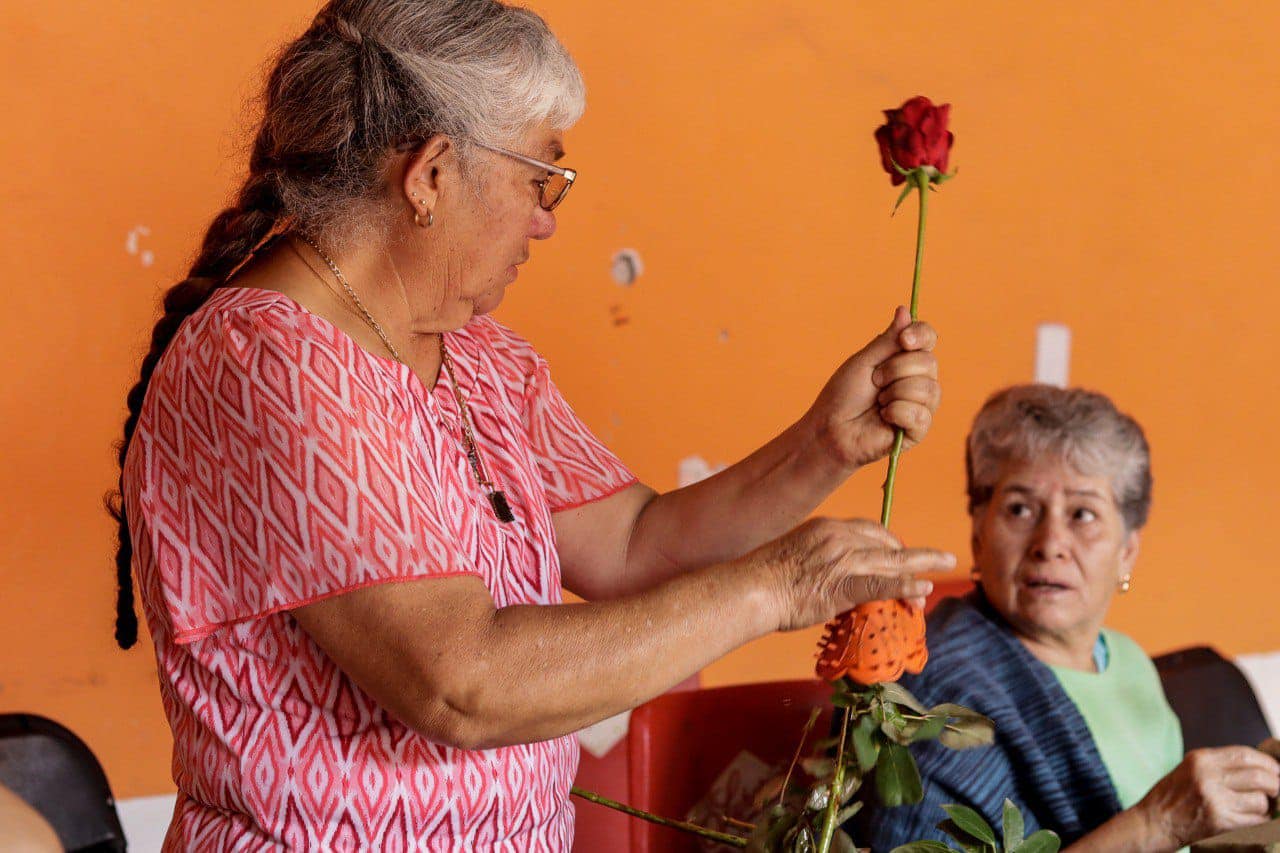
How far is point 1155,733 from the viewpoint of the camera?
2033 mm

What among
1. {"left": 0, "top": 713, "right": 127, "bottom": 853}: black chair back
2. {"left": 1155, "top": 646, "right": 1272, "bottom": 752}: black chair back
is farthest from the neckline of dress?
{"left": 1155, "top": 646, "right": 1272, "bottom": 752}: black chair back

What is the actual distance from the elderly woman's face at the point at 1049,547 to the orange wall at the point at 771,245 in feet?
2.26

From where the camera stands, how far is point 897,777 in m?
1.20

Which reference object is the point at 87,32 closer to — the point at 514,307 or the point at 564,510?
the point at 514,307

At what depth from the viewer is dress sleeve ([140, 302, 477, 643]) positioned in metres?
1.04

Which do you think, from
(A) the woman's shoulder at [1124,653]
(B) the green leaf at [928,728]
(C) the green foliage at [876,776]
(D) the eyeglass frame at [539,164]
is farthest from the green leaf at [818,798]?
(A) the woman's shoulder at [1124,653]

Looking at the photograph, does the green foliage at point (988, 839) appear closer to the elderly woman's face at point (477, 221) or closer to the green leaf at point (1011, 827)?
the green leaf at point (1011, 827)

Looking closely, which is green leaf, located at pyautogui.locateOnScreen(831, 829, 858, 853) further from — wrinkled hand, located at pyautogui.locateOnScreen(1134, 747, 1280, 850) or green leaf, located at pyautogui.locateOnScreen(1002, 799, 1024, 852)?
wrinkled hand, located at pyautogui.locateOnScreen(1134, 747, 1280, 850)

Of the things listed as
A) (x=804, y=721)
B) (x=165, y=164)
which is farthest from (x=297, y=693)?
(x=165, y=164)

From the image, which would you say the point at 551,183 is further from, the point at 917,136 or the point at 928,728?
the point at 928,728

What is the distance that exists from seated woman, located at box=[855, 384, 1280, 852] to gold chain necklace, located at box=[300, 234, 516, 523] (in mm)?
691

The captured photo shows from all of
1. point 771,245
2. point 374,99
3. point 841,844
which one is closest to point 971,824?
point 841,844

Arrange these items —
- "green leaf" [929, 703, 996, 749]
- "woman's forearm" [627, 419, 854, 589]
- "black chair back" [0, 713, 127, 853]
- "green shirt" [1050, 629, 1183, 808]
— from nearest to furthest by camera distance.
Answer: "green leaf" [929, 703, 996, 749], "woman's forearm" [627, 419, 854, 589], "black chair back" [0, 713, 127, 853], "green shirt" [1050, 629, 1183, 808]

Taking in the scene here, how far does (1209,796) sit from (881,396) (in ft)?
2.36
